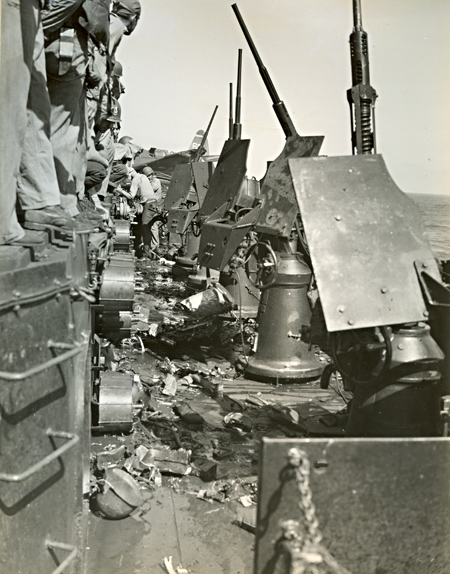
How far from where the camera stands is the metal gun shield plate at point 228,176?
29.1 feet

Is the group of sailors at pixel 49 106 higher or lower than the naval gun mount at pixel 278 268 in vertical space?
higher

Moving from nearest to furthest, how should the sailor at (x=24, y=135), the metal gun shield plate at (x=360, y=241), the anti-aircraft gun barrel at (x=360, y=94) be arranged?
the sailor at (x=24, y=135), the metal gun shield plate at (x=360, y=241), the anti-aircraft gun barrel at (x=360, y=94)

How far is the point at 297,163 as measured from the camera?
4.02 metres

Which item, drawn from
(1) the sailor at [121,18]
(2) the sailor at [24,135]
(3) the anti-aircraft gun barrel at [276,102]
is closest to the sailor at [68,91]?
(2) the sailor at [24,135]

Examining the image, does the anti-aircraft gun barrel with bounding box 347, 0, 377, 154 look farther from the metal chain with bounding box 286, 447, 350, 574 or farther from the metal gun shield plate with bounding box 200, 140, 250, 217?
the metal chain with bounding box 286, 447, 350, 574

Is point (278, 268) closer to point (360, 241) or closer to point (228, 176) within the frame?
point (228, 176)

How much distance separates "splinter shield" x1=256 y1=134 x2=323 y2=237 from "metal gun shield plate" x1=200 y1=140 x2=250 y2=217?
805mm

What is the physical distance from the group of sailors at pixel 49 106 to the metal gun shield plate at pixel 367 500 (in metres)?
1.51

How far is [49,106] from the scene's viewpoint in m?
4.42

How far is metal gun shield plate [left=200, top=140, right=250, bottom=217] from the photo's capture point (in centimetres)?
887

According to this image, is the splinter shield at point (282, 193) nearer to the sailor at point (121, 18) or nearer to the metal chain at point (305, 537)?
the sailor at point (121, 18)

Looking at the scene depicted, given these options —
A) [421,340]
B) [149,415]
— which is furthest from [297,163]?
[149,415]

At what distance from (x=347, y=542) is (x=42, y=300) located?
147 centimetres

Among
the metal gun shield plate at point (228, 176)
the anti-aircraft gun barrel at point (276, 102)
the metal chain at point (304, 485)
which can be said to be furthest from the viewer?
the metal gun shield plate at point (228, 176)
